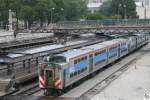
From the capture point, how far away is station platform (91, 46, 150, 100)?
3145cm

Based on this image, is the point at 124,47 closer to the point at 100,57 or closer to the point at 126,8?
the point at 100,57

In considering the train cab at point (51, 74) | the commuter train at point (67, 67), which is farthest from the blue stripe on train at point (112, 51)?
the train cab at point (51, 74)

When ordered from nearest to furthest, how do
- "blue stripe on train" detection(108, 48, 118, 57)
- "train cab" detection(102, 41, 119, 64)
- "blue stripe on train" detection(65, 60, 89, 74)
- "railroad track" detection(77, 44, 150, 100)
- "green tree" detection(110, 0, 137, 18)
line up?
1. "railroad track" detection(77, 44, 150, 100)
2. "blue stripe on train" detection(65, 60, 89, 74)
3. "blue stripe on train" detection(108, 48, 118, 57)
4. "train cab" detection(102, 41, 119, 64)
5. "green tree" detection(110, 0, 137, 18)

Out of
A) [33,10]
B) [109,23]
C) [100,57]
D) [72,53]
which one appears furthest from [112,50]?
[33,10]

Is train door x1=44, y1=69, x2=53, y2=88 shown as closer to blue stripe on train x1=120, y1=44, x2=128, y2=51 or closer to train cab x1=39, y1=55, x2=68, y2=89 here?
train cab x1=39, y1=55, x2=68, y2=89

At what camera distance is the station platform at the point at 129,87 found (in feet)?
103

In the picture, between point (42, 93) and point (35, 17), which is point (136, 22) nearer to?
point (35, 17)

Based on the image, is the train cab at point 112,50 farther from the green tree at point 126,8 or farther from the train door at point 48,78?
the green tree at point 126,8

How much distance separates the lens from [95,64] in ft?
137

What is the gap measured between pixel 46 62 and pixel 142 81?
10856mm

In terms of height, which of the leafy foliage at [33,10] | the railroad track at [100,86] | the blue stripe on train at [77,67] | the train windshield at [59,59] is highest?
the leafy foliage at [33,10]

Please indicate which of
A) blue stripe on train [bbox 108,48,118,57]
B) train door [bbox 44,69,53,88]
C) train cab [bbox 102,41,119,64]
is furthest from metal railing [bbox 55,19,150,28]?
train door [bbox 44,69,53,88]

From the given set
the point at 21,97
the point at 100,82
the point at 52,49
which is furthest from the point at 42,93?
the point at 52,49

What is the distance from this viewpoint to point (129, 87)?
1409 inches
